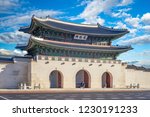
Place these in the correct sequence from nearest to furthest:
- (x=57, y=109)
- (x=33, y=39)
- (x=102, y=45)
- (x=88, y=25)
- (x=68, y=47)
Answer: (x=57, y=109)
(x=33, y=39)
(x=68, y=47)
(x=102, y=45)
(x=88, y=25)

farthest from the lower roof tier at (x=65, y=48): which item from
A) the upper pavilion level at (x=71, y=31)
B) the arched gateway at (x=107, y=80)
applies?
the arched gateway at (x=107, y=80)

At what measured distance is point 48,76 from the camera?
3434 centimetres

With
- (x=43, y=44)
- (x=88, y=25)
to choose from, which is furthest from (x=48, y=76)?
(x=88, y=25)

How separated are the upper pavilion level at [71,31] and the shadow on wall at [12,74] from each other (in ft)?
18.9

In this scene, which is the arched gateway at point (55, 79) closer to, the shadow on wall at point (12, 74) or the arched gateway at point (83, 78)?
the arched gateway at point (83, 78)

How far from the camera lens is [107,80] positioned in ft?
134

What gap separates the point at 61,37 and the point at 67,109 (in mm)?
28198

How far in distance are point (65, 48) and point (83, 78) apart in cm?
641

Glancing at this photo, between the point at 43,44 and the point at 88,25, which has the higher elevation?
the point at 88,25

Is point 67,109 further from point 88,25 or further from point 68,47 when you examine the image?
point 88,25

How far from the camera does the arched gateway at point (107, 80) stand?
4011cm

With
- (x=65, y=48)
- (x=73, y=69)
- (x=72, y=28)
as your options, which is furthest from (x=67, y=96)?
(x=72, y=28)

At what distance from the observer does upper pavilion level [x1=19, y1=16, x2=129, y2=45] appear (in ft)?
120

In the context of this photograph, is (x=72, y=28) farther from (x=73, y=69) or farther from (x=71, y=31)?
(x=73, y=69)
